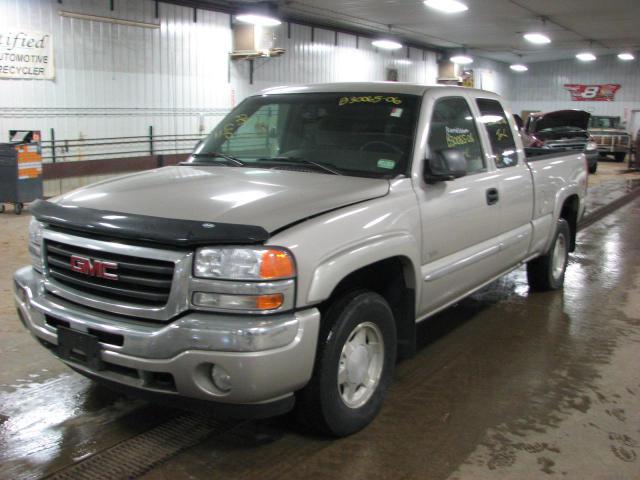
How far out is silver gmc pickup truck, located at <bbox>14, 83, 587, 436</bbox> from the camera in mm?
2697

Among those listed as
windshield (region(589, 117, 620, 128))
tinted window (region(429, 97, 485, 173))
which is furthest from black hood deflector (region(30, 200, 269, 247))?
windshield (region(589, 117, 620, 128))

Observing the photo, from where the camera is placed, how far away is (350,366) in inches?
128

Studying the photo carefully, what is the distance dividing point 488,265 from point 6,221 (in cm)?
776

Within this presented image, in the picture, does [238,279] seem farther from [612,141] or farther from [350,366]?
[612,141]

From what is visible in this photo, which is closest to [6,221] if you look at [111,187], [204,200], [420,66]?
[111,187]

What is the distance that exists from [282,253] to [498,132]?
280 cm

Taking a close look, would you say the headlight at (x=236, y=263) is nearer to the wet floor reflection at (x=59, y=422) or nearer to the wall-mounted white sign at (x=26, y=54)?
the wet floor reflection at (x=59, y=422)

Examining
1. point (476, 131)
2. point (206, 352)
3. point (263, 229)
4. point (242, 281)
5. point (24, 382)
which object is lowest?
point (24, 382)

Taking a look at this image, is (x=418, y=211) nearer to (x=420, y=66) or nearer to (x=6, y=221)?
(x=6, y=221)

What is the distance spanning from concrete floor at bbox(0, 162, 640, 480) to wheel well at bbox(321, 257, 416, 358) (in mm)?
426

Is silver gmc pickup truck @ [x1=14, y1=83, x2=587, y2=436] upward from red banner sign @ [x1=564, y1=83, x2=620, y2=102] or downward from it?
downward

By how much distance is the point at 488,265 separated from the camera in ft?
15.0

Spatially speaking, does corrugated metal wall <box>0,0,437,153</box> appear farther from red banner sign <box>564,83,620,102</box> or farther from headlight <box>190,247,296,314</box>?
red banner sign <box>564,83,620,102</box>

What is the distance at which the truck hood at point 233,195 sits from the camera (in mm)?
2896
